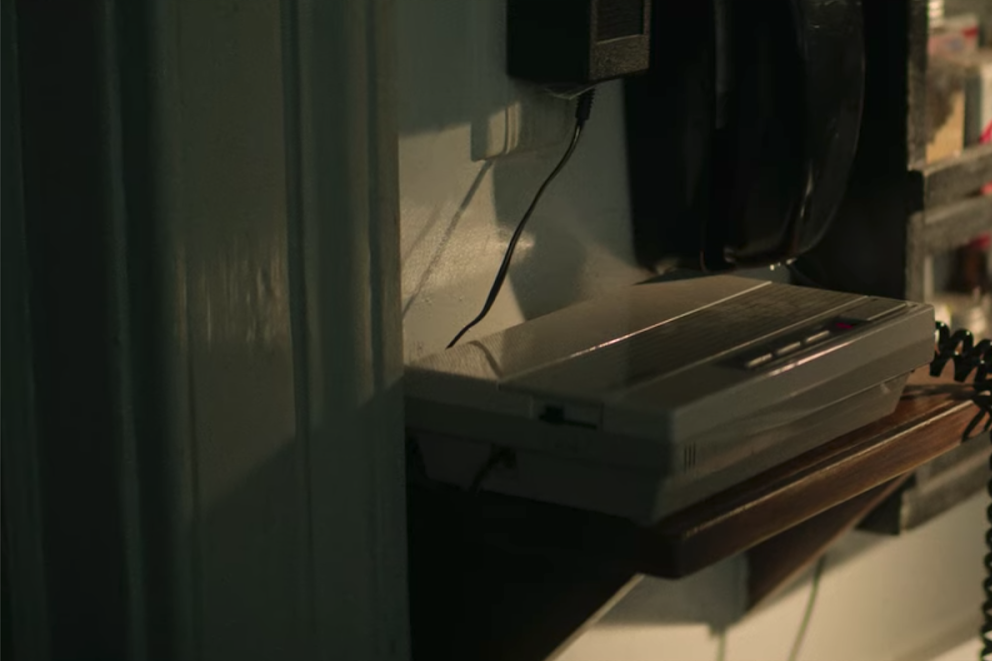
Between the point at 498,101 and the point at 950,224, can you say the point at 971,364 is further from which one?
the point at 498,101

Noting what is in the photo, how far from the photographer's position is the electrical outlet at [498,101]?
3.78ft

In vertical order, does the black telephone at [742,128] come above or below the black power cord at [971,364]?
above

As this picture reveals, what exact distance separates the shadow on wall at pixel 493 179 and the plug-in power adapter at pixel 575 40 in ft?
0.06

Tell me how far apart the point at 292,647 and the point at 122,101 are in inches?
13.8

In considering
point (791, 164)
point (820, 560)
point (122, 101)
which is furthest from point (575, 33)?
point (820, 560)

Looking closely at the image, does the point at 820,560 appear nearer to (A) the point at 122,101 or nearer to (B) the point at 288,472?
(B) the point at 288,472

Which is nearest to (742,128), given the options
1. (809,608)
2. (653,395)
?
(653,395)

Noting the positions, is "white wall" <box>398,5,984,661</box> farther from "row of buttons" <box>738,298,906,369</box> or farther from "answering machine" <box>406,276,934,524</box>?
"row of buttons" <box>738,298,906,369</box>

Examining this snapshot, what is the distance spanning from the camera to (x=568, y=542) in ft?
3.42

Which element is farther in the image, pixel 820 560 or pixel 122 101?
pixel 820 560

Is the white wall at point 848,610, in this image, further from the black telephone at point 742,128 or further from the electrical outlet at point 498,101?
the electrical outlet at point 498,101

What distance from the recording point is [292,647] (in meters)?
1.03

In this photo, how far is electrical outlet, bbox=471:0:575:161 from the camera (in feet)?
3.78

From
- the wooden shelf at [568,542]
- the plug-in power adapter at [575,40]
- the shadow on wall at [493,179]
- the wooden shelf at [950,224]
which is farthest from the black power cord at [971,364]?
the plug-in power adapter at [575,40]
